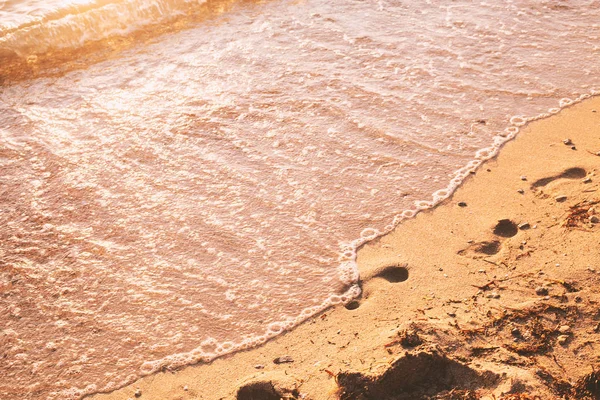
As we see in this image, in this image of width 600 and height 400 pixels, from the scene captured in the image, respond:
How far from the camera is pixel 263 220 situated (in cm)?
392

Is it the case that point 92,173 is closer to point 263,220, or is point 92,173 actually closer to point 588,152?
point 263,220

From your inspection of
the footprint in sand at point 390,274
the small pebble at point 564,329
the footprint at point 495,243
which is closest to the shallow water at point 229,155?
the footprint in sand at point 390,274

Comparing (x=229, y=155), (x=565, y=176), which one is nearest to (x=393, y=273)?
(x=565, y=176)

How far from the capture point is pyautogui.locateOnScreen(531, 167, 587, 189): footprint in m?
3.96

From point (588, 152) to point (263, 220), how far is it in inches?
93.9

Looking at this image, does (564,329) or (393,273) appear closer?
(564,329)

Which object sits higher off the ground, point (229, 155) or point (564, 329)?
point (229, 155)

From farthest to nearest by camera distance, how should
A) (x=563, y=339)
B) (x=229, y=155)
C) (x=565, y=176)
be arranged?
(x=229, y=155)
(x=565, y=176)
(x=563, y=339)

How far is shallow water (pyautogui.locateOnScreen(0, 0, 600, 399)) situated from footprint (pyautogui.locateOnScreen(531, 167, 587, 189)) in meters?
0.53

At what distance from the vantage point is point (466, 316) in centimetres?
292

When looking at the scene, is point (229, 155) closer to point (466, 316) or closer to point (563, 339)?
point (466, 316)

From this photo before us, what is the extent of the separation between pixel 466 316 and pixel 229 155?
7.62ft

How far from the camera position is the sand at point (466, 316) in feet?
8.19

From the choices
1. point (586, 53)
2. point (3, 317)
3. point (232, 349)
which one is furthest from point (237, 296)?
point (586, 53)
